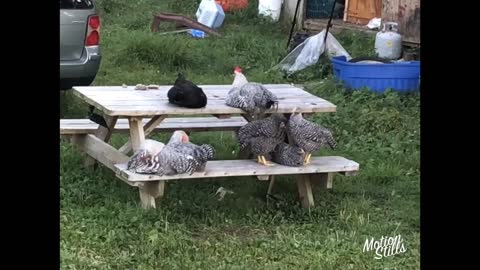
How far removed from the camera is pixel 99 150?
4996 millimetres

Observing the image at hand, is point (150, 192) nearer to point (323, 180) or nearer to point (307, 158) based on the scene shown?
point (307, 158)

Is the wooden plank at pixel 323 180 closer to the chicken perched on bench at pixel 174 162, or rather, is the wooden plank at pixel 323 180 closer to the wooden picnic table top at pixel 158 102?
the wooden picnic table top at pixel 158 102

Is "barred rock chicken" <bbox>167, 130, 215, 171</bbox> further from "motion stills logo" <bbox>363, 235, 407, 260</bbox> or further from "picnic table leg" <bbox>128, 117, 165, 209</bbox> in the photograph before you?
"motion stills logo" <bbox>363, 235, 407, 260</bbox>

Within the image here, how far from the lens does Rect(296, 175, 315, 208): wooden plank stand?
15.4 feet

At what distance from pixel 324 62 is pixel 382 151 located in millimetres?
2931

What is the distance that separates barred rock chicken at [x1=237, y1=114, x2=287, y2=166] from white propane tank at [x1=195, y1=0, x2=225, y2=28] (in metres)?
7.22

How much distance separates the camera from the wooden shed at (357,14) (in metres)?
8.95

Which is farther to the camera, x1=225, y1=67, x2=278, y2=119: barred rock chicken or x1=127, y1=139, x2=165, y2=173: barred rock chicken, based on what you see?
x1=225, y1=67, x2=278, y2=119: barred rock chicken

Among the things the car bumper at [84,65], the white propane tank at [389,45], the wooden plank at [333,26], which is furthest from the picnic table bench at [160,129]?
the wooden plank at [333,26]

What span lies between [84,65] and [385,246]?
3198 mm

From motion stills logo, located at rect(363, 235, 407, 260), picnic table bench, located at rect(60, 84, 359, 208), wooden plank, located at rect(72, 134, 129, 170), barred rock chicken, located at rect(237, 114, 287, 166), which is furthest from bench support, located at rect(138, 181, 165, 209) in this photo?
motion stills logo, located at rect(363, 235, 407, 260)
